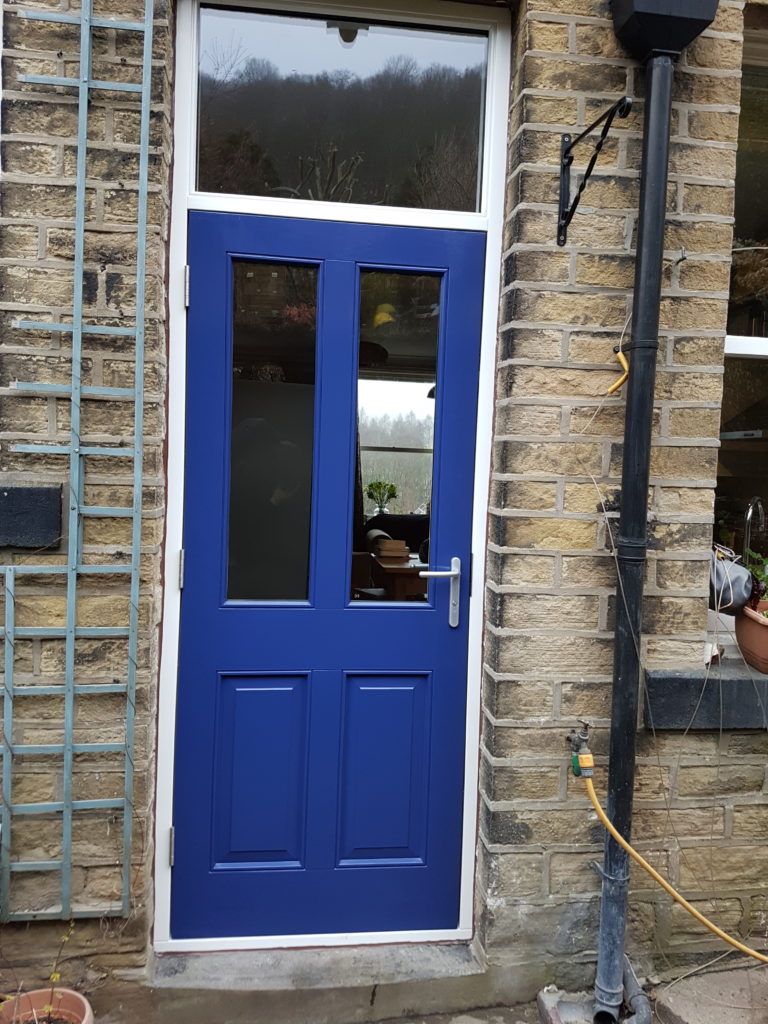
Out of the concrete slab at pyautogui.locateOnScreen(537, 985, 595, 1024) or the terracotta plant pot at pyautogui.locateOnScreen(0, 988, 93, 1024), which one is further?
the concrete slab at pyautogui.locateOnScreen(537, 985, 595, 1024)

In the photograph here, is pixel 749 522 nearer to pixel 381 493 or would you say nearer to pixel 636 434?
pixel 636 434

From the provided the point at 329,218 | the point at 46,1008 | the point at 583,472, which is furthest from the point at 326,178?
the point at 46,1008

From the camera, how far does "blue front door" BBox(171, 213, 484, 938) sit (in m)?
2.46

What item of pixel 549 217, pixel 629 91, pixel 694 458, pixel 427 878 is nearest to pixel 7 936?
pixel 427 878

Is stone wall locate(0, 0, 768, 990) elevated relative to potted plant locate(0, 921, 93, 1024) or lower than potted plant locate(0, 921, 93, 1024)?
elevated

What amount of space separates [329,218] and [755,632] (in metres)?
1.93

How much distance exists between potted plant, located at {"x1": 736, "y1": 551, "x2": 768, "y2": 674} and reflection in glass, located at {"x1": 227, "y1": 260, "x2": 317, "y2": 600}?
145cm

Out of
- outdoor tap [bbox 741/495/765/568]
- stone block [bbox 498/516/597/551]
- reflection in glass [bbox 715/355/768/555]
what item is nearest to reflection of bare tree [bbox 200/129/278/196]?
stone block [bbox 498/516/597/551]

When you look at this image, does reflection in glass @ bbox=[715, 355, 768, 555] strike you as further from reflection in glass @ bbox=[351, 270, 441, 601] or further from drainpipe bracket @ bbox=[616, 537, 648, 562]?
reflection in glass @ bbox=[351, 270, 441, 601]

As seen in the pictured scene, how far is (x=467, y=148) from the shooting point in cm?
254

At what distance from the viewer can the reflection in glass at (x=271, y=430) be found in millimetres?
2467

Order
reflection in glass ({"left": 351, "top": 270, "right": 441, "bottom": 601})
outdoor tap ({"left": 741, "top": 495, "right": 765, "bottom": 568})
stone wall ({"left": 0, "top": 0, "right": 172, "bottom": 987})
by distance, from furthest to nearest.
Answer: outdoor tap ({"left": 741, "top": 495, "right": 765, "bottom": 568}) → reflection in glass ({"left": 351, "top": 270, "right": 441, "bottom": 601}) → stone wall ({"left": 0, "top": 0, "right": 172, "bottom": 987})

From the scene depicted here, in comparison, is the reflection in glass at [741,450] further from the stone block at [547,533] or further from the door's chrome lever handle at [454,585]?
the door's chrome lever handle at [454,585]

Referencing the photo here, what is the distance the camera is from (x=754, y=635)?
2.42m
